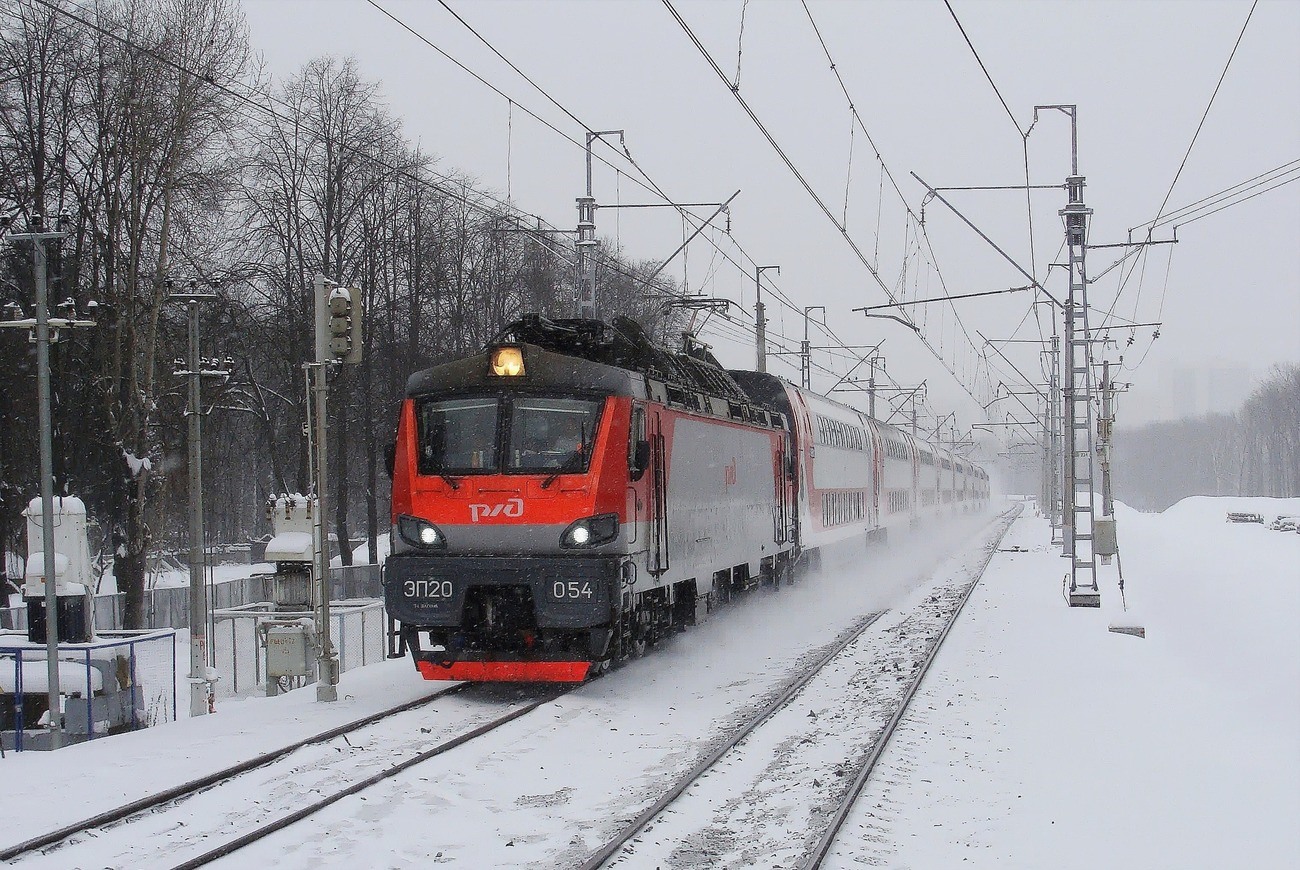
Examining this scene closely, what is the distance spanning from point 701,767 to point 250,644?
45.0 ft

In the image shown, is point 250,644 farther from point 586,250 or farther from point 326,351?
point 326,351

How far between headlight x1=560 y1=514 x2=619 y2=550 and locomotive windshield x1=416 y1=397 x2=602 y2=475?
484mm

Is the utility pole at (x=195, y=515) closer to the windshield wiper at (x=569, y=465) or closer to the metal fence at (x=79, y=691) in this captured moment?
the metal fence at (x=79, y=691)

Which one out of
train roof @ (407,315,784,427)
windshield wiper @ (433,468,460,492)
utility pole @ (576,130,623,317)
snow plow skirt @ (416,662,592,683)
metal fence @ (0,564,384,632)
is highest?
utility pole @ (576,130,623,317)

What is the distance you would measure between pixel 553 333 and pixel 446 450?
1978 millimetres

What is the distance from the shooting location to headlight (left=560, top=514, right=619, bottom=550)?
40.9ft

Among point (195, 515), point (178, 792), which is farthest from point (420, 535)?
point (195, 515)

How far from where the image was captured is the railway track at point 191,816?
7.30 metres

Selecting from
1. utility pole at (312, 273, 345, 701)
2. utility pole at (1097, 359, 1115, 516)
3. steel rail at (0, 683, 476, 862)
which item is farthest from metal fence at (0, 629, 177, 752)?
utility pole at (1097, 359, 1115, 516)

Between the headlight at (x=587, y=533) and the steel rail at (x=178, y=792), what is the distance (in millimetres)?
2101

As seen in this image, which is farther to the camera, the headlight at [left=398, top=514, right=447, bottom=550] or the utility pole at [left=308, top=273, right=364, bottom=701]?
the utility pole at [left=308, top=273, right=364, bottom=701]

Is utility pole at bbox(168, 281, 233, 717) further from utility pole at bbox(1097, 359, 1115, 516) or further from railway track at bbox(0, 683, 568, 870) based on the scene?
utility pole at bbox(1097, 359, 1115, 516)

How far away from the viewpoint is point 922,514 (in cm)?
4719

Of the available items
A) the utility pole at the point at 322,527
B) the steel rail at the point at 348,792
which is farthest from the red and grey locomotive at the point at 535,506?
the steel rail at the point at 348,792
